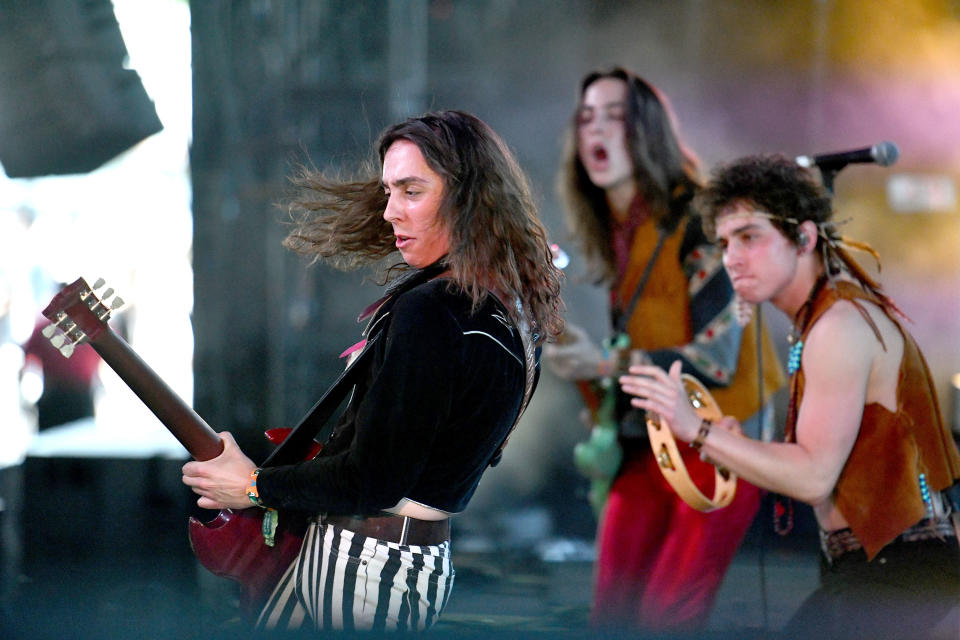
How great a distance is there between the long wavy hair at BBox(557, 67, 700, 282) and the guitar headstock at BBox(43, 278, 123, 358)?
2.42 metres

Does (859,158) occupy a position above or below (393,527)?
above

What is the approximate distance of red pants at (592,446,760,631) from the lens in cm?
341

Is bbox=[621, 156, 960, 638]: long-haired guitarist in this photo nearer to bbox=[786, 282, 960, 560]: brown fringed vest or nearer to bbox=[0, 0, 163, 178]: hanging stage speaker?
bbox=[786, 282, 960, 560]: brown fringed vest

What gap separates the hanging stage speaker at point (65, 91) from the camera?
13.6 ft

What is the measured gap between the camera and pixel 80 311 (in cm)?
193

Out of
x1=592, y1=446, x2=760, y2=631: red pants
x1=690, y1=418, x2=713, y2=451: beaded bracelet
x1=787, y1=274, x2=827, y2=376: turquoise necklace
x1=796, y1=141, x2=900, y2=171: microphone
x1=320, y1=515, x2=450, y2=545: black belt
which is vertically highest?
x1=796, y1=141, x2=900, y2=171: microphone

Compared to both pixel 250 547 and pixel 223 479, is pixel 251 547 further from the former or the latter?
pixel 223 479

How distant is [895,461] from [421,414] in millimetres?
1326

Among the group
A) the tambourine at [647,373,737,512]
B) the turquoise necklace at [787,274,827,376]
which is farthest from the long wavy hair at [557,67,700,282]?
the turquoise necklace at [787,274,827,376]

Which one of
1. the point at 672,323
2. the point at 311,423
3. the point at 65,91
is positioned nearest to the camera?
the point at 311,423

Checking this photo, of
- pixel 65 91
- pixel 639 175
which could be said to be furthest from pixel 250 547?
pixel 65 91

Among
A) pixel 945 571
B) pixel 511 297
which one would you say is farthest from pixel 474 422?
pixel 945 571

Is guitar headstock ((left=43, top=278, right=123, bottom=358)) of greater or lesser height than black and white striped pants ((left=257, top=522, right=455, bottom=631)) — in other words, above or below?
above

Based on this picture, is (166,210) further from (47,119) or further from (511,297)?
(511,297)
